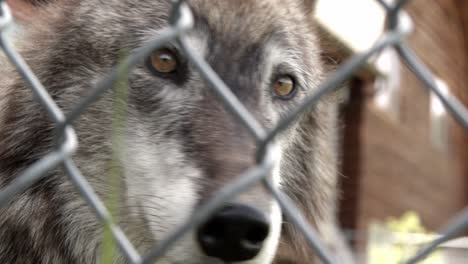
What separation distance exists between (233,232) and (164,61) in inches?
33.8

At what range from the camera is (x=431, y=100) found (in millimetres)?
10109

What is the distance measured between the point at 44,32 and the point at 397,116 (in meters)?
7.26

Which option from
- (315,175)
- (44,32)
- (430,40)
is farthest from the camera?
(430,40)

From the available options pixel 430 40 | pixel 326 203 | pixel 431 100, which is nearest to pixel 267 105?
→ pixel 326 203

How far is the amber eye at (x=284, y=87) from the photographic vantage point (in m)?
2.43

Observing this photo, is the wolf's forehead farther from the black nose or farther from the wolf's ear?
the black nose

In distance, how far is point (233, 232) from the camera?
1521 mm

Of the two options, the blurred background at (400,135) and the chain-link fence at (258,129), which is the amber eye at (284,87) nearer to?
the chain-link fence at (258,129)

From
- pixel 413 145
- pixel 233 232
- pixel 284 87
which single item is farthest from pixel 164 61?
pixel 413 145

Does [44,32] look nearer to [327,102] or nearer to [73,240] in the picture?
[73,240]

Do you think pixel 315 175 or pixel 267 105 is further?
pixel 315 175

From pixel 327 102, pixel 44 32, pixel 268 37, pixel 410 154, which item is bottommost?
pixel 410 154

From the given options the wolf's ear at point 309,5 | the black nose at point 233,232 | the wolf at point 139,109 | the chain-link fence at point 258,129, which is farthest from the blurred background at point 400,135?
the chain-link fence at point 258,129

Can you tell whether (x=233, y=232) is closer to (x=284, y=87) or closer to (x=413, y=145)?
(x=284, y=87)
